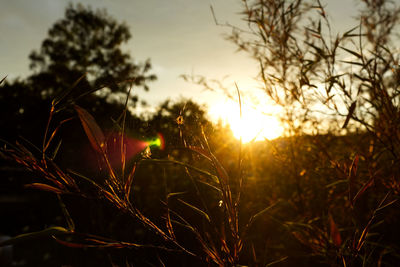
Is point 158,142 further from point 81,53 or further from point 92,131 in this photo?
point 81,53

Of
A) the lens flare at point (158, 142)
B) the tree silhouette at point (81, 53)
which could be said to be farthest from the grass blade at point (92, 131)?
the tree silhouette at point (81, 53)

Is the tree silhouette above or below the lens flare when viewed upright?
above

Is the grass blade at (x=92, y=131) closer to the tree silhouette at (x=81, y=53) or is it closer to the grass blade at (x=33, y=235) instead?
the grass blade at (x=33, y=235)

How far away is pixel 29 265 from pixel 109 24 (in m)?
16.9

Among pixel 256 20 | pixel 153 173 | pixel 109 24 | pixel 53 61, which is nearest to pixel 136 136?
pixel 256 20

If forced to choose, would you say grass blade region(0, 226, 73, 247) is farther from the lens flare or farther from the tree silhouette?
the tree silhouette

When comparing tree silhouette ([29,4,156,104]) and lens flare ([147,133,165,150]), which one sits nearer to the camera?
lens flare ([147,133,165,150])

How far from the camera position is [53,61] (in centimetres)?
1703

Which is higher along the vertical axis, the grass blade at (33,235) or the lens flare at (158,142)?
the lens flare at (158,142)

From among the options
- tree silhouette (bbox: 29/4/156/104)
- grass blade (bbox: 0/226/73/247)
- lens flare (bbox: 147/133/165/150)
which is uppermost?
tree silhouette (bbox: 29/4/156/104)

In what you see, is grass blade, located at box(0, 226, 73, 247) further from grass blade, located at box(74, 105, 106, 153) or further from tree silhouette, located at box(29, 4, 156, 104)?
tree silhouette, located at box(29, 4, 156, 104)

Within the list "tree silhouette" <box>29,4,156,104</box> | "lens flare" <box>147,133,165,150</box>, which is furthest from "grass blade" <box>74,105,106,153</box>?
"tree silhouette" <box>29,4,156,104</box>

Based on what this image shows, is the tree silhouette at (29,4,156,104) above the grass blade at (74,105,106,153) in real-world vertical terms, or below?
above

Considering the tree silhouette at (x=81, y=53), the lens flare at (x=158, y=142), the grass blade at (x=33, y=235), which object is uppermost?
the tree silhouette at (x=81, y=53)
